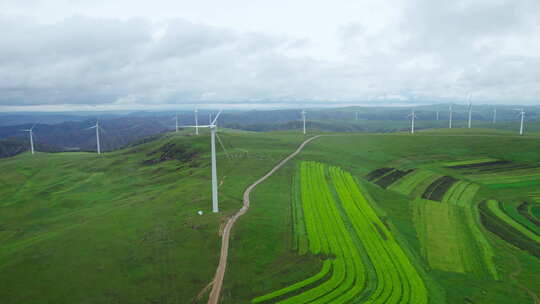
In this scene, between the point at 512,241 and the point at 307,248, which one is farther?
the point at 512,241

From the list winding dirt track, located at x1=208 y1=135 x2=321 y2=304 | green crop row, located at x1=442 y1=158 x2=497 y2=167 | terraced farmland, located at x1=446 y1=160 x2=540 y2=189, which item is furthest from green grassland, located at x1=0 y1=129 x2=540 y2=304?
terraced farmland, located at x1=446 y1=160 x2=540 y2=189

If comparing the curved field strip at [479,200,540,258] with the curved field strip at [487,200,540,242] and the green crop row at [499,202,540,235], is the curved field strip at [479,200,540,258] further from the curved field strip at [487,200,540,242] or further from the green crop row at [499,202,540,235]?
the green crop row at [499,202,540,235]

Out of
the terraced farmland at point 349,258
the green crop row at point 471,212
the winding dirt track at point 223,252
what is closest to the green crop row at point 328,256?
the terraced farmland at point 349,258

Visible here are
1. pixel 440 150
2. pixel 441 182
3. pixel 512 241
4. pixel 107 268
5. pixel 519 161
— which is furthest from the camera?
pixel 440 150

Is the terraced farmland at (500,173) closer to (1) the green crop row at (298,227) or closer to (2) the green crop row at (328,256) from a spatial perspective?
(2) the green crop row at (328,256)

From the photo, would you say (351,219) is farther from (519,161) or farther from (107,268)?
(519,161)

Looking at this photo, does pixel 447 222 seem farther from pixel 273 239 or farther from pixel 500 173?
pixel 500 173

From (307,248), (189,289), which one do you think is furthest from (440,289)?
(189,289)

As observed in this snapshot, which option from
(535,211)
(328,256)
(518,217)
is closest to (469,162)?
(535,211)
